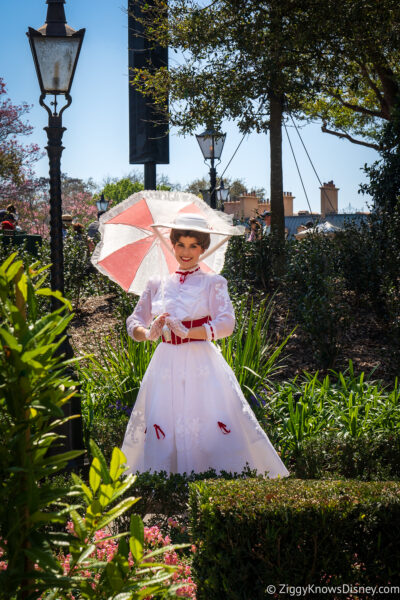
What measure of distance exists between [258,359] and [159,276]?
1.76m

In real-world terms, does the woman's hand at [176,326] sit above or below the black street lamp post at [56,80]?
below

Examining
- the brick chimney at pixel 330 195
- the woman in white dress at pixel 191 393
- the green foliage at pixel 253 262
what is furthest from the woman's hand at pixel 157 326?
the brick chimney at pixel 330 195

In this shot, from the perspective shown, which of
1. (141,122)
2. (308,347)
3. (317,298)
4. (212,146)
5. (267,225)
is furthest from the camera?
(212,146)

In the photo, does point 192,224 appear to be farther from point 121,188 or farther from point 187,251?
point 121,188

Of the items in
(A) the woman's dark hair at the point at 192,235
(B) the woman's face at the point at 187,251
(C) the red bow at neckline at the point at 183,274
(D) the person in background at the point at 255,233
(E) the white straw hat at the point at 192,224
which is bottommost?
(C) the red bow at neckline at the point at 183,274

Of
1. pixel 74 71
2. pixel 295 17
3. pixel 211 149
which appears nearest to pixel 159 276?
pixel 74 71

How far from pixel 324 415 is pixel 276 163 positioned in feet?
19.9

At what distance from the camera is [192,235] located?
3.95 meters

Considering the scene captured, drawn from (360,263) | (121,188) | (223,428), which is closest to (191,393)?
(223,428)

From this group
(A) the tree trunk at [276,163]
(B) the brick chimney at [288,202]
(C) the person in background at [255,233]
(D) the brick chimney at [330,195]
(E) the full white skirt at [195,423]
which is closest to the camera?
(E) the full white skirt at [195,423]

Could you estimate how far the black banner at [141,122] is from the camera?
8.48 meters

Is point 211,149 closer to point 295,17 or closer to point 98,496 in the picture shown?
point 295,17

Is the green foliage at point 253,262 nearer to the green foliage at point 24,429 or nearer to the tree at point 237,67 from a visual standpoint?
the tree at point 237,67

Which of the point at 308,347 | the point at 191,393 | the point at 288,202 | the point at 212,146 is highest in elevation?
the point at 288,202
